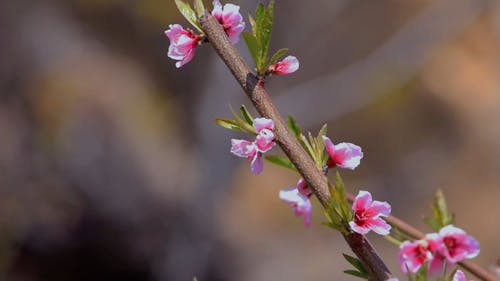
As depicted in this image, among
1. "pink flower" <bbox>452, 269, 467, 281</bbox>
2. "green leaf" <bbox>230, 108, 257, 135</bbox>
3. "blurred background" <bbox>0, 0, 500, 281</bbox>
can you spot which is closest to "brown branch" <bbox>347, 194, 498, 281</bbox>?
"pink flower" <bbox>452, 269, 467, 281</bbox>

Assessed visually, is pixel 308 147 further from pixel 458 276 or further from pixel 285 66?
pixel 458 276

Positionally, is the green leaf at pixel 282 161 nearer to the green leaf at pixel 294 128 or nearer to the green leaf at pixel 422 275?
the green leaf at pixel 294 128

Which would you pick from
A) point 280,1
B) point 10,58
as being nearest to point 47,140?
point 10,58

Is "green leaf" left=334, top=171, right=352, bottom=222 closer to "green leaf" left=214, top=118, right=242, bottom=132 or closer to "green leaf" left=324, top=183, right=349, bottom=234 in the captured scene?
"green leaf" left=324, top=183, right=349, bottom=234

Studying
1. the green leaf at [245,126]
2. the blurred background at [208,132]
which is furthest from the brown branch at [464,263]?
the blurred background at [208,132]

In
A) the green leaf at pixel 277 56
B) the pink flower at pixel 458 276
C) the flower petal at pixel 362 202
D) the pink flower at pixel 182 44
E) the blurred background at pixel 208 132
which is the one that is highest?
the blurred background at pixel 208 132
